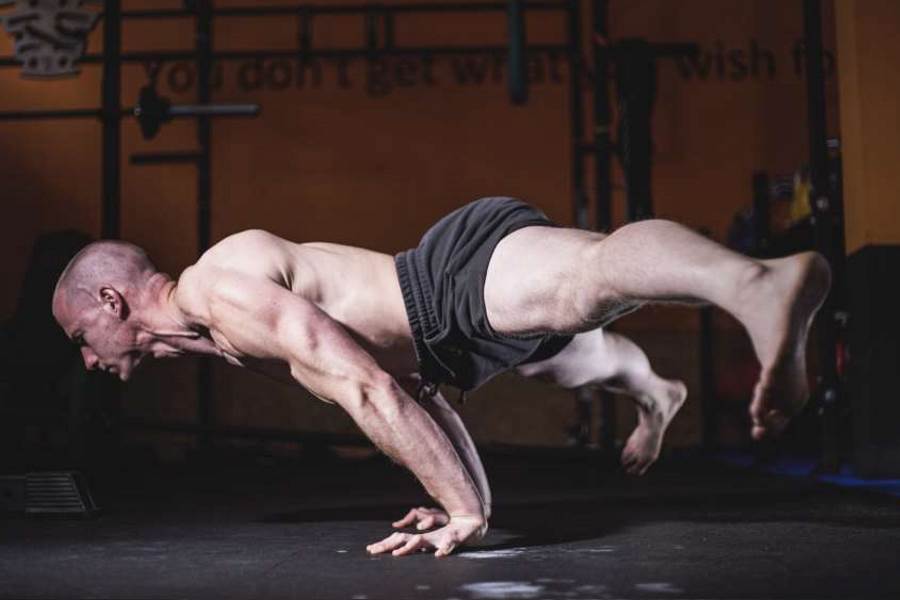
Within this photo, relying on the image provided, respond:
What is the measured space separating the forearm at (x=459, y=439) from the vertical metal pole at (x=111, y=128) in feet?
5.95

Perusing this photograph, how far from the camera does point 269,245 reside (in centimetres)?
208

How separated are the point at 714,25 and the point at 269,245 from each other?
15.3 ft

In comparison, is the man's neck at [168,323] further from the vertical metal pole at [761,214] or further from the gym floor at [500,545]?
the vertical metal pole at [761,214]

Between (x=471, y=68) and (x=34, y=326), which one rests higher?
(x=471, y=68)

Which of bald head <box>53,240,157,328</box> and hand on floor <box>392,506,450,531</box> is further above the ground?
bald head <box>53,240,157,328</box>

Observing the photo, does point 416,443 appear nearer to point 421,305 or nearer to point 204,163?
point 421,305

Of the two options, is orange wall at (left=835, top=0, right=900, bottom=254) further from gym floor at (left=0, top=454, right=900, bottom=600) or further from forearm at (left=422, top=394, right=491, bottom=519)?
forearm at (left=422, top=394, right=491, bottom=519)

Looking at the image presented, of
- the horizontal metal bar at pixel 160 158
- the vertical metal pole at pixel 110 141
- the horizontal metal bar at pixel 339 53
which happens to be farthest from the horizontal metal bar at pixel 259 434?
the horizontal metal bar at pixel 339 53

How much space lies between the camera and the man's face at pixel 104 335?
2.31 metres

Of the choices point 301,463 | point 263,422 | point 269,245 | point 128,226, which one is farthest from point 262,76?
point 269,245

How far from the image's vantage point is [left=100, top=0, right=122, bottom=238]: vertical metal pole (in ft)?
12.3

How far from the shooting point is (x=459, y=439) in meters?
2.38

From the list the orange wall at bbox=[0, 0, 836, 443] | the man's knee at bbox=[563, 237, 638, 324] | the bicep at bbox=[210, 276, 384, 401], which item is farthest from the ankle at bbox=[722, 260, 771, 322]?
the orange wall at bbox=[0, 0, 836, 443]

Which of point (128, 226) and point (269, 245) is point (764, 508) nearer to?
point (269, 245)
